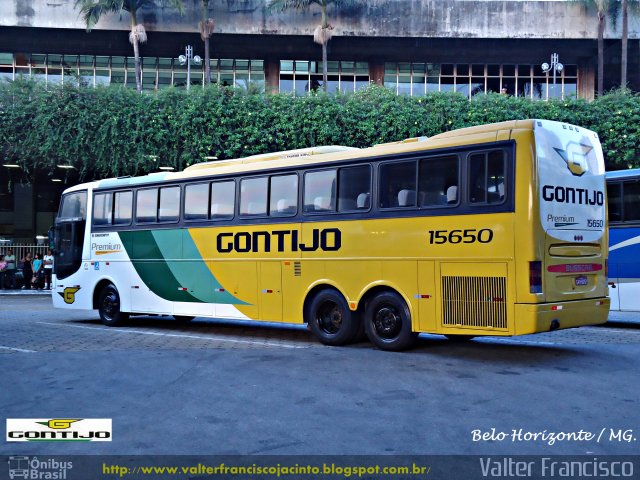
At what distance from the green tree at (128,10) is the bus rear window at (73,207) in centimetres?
1862

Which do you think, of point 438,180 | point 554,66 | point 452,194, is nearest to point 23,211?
point 554,66

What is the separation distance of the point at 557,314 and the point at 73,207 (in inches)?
477

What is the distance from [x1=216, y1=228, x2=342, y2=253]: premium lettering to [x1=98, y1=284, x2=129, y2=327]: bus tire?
143 inches

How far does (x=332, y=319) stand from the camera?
40.0ft

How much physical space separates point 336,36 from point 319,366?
31361 mm

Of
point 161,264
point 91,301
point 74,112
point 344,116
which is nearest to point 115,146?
point 74,112

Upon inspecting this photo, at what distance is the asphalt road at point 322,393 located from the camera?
593 centimetres

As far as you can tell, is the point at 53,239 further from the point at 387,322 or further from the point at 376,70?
the point at 376,70

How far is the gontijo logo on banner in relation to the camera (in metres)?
6.17

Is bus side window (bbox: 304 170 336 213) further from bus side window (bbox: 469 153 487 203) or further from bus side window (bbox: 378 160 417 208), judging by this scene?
bus side window (bbox: 469 153 487 203)

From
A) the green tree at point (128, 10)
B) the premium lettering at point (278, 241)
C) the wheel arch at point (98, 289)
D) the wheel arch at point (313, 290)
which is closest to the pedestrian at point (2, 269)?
the green tree at point (128, 10)

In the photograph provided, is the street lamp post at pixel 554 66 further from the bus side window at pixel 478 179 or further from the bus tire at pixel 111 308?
the bus side window at pixel 478 179

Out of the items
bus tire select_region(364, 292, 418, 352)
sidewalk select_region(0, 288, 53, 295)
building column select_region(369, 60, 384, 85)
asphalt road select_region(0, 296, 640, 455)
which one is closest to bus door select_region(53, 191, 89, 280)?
asphalt road select_region(0, 296, 640, 455)
